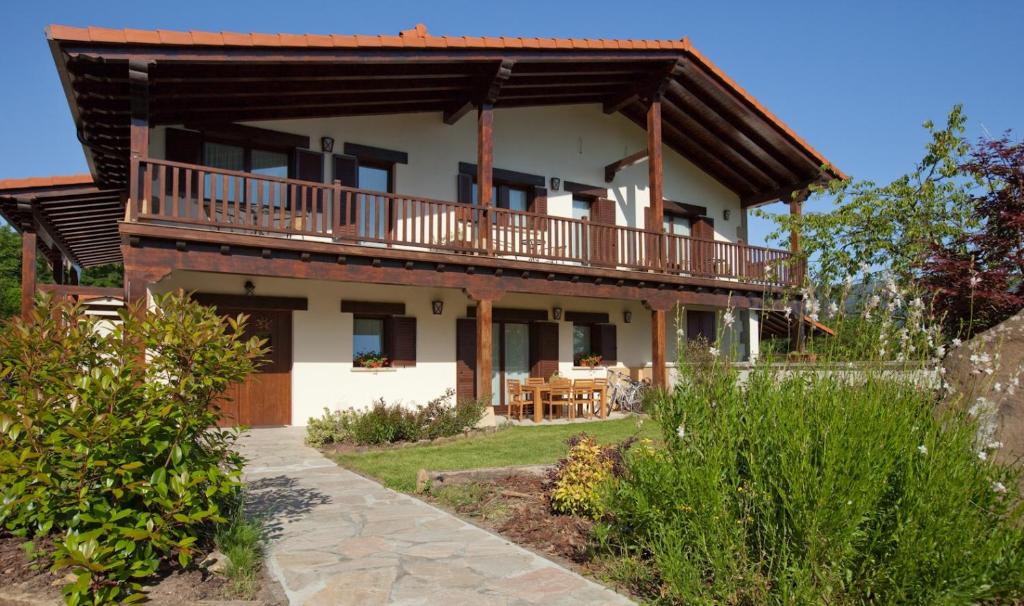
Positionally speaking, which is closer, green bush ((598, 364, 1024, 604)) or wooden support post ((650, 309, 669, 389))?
green bush ((598, 364, 1024, 604))

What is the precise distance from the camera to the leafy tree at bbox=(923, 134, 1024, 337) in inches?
267

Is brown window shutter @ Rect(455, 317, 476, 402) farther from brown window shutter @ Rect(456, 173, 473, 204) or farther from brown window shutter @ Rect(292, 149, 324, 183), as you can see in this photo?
brown window shutter @ Rect(292, 149, 324, 183)

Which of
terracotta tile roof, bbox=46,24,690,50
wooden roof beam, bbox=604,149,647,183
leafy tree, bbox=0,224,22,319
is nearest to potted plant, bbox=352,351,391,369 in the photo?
terracotta tile roof, bbox=46,24,690,50

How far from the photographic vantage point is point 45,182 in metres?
11.1

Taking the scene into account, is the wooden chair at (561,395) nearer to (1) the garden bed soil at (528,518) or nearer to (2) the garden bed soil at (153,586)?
(1) the garden bed soil at (528,518)

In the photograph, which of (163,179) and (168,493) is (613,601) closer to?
(168,493)

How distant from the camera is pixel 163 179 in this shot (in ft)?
28.7

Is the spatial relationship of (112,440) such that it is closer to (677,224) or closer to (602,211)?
(602,211)

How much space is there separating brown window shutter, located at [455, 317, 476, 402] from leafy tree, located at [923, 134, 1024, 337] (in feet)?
27.4

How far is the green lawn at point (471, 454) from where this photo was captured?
7.44m

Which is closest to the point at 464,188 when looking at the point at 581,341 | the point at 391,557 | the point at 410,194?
the point at 410,194

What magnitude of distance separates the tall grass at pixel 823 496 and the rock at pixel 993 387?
0.52 ft

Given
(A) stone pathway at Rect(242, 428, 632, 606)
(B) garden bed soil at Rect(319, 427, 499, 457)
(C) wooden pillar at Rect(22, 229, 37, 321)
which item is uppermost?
(C) wooden pillar at Rect(22, 229, 37, 321)

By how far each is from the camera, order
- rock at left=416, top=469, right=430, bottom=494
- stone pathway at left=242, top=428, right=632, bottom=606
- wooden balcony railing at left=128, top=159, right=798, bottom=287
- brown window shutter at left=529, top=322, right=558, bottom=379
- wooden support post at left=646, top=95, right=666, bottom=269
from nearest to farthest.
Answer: stone pathway at left=242, top=428, right=632, bottom=606 → rock at left=416, top=469, right=430, bottom=494 → wooden balcony railing at left=128, top=159, right=798, bottom=287 → wooden support post at left=646, top=95, right=666, bottom=269 → brown window shutter at left=529, top=322, right=558, bottom=379
